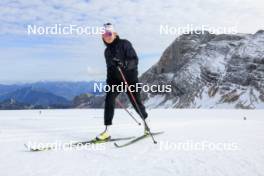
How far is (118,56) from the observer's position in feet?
27.9

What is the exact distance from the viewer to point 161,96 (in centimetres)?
17375

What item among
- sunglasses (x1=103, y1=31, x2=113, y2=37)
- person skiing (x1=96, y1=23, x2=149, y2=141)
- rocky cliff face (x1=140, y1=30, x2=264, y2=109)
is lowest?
rocky cliff face (x1=140, y1=30, x2=264, y2=109)

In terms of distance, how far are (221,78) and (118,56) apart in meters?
149

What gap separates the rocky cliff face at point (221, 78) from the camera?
14212cm

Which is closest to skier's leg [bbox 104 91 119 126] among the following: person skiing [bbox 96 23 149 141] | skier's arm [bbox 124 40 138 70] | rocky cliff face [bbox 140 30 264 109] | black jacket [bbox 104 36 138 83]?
person skiing [bbox 96 23 149 141]

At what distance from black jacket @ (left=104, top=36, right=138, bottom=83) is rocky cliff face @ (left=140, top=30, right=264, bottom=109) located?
12754 centimetres

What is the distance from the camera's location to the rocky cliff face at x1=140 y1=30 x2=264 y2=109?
14212 centimetres

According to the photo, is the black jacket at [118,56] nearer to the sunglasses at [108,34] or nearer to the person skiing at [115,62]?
the person skiing at [115,62]

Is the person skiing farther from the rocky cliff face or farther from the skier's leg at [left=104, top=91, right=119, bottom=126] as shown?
the rocky cliff face

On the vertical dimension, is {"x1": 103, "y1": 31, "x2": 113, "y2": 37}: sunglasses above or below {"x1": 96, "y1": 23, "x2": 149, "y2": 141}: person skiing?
above

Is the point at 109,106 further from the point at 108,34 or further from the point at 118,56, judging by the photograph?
the point at 108,34

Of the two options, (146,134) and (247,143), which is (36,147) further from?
(247,143)

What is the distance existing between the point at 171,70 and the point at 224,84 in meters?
45.2

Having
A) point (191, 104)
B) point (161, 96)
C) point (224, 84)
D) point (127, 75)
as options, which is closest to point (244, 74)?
point (224, 84)
